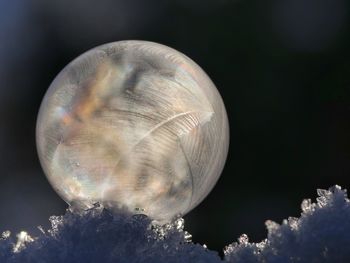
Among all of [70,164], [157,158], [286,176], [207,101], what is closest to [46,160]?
[70,164]

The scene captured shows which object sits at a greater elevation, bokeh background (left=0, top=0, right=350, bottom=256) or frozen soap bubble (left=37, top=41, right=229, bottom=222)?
frozen soap bubble (left=37, top=41, right=229, bottom=222)

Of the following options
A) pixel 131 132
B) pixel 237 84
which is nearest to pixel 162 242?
pixel 131 132

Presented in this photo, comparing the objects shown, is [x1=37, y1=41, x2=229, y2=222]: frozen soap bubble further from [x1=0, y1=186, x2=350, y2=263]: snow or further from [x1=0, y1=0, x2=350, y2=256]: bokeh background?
[x1=0, y1=0, x2=350, y2=256]: bokeh background

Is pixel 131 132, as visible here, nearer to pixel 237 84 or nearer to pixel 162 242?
pixel 162 242

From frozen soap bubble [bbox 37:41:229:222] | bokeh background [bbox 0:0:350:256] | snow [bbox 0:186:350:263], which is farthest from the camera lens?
bokeh background [bbox 0:0:350:256]

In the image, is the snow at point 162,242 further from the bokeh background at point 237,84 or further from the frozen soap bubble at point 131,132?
the bokeh background at point 237,84

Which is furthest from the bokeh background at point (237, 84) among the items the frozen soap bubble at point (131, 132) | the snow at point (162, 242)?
the snow at point (162, 242)

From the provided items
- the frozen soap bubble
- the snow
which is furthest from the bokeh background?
the snow
